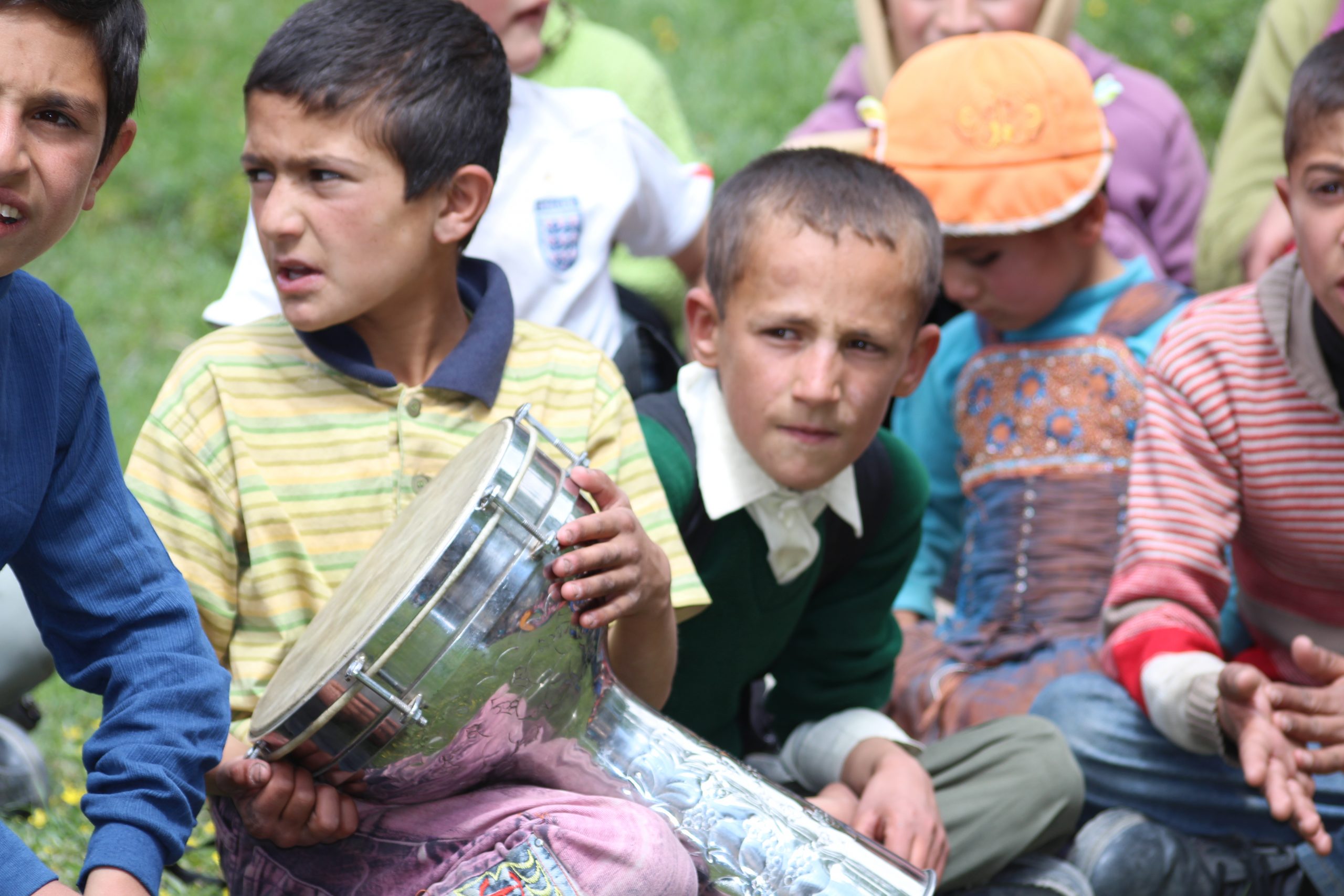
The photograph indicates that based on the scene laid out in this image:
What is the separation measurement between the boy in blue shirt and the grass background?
2751 mm

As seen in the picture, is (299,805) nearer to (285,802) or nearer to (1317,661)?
(285,802)

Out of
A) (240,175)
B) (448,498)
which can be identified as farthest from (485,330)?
(240,175)

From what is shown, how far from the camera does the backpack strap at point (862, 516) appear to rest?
8.03 ft

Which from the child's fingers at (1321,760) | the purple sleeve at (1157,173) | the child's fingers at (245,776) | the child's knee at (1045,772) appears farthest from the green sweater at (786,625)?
the purple sleeve at (1157,173)

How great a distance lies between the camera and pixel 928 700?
277 cm

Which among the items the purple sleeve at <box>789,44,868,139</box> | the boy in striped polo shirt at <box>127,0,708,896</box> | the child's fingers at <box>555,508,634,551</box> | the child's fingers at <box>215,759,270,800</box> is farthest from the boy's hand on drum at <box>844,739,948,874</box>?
the purple sleeve at <box>789,44,868,139</box>

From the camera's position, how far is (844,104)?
3844 mm

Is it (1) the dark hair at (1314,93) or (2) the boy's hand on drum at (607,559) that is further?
(1) the dark hair at (1314,93)

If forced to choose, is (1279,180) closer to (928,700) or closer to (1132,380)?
(1132,380)

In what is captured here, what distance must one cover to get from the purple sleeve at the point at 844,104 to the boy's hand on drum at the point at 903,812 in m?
1.87

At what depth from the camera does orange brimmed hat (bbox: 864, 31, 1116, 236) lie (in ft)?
9.61

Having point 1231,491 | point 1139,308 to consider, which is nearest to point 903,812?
point 1231,491

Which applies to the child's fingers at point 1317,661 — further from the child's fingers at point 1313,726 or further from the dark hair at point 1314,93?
the dark hair at point 1314,93

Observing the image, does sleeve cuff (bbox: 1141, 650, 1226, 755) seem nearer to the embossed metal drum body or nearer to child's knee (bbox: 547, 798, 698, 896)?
the embossed metal drum body
